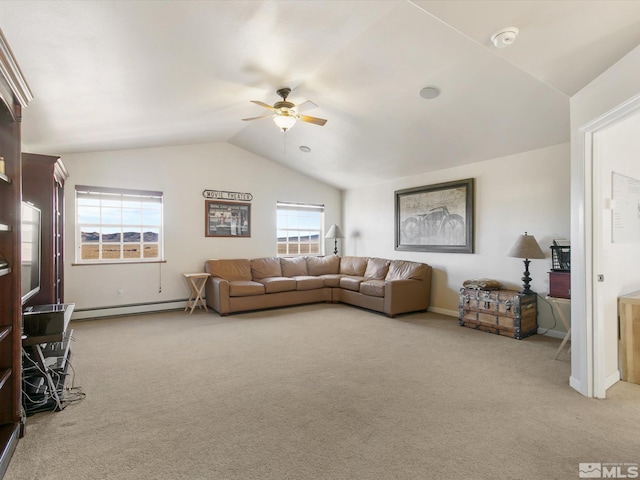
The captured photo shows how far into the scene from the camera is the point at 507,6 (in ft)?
6.18

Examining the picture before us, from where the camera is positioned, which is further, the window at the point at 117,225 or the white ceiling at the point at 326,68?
A: the window at the point at 117,225

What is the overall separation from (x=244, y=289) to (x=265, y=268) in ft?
3.30

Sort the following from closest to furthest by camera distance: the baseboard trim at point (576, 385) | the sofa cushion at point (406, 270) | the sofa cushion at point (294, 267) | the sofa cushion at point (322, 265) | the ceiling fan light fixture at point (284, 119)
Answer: the baseboard trim at point (576, 385)
the ceiling fan light fixture at point (284, 119)
the sofa cushion at point (406, 270)
the sofa cushion at point (294, 267)
the sofa cushion at point (322, 265)

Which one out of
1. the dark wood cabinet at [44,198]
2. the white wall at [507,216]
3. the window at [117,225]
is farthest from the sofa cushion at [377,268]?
the dark wood cabinet at [44,198]

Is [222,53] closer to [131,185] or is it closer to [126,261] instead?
[131,185]

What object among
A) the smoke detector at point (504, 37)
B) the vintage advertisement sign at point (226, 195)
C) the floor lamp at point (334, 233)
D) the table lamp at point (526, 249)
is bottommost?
the table lamp at point (526, 249)

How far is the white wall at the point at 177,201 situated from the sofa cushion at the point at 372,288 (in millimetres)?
2193

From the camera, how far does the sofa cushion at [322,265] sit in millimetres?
6871

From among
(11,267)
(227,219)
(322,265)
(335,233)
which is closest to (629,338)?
(11,267)

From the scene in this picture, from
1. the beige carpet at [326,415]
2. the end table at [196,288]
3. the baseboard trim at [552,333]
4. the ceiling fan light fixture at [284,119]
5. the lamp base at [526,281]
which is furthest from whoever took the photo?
the end table at [196,288]

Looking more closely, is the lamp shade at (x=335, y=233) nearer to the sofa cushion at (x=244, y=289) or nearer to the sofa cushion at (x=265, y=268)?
the sofa cushion at (x=265, y=268)

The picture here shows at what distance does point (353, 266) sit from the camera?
6777mm

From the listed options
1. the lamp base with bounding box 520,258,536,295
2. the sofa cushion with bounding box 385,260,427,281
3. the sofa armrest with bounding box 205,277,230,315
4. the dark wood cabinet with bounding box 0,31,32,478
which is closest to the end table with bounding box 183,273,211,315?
the sofa armrest with bounding box 205,277,230,315

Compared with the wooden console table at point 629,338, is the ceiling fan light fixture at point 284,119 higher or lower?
higher
